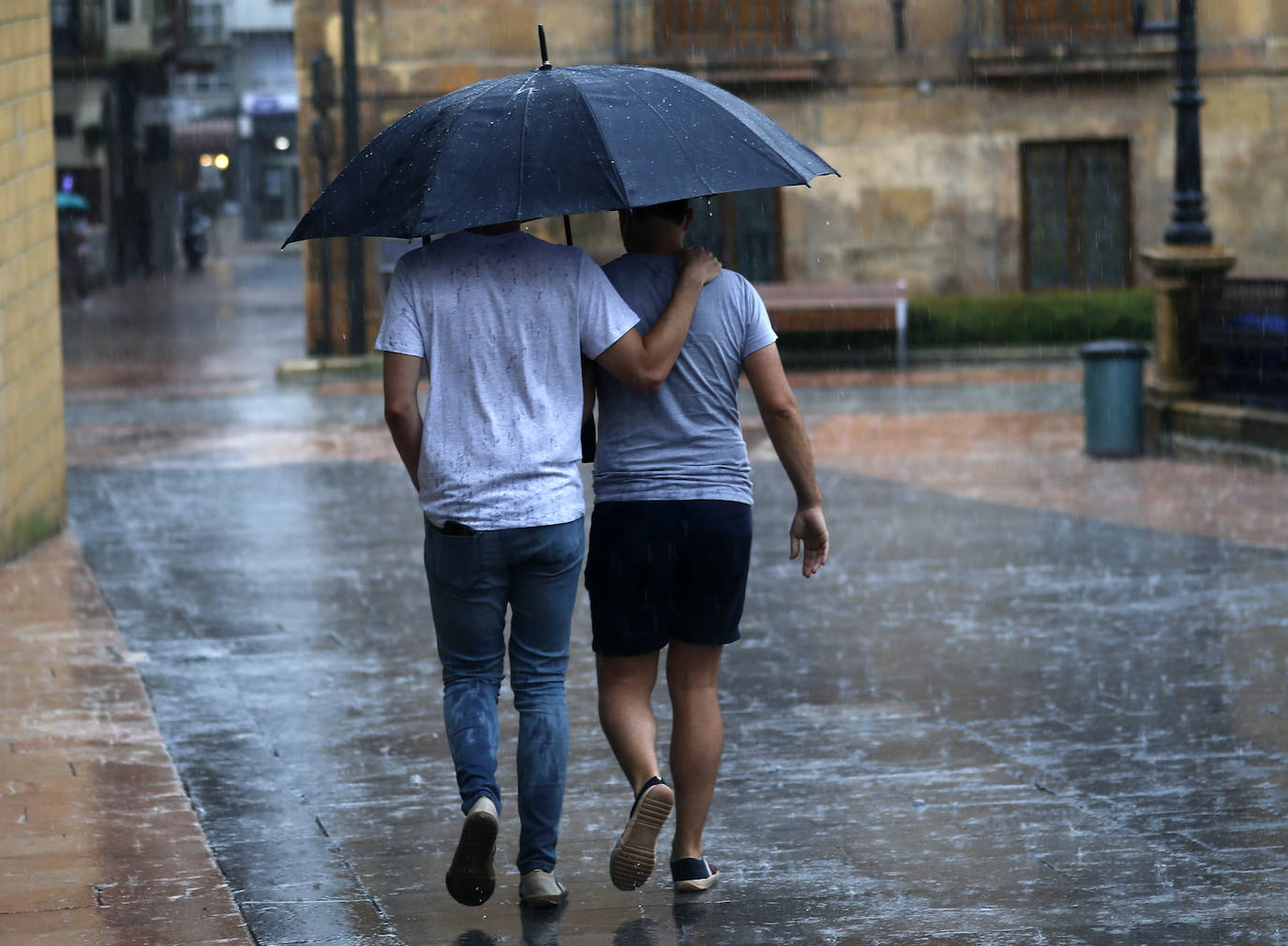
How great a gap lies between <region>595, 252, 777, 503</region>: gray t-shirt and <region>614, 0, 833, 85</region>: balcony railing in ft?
65.3

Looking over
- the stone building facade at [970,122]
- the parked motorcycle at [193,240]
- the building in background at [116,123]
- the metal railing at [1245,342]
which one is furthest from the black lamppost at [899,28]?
the parked motorcycle at [193,240]

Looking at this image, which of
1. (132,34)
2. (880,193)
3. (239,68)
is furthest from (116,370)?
(239,68)

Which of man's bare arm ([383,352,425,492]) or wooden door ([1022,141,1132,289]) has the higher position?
wooden door ([1022,141,1132,289])

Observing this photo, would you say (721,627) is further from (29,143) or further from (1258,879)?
(29,143)

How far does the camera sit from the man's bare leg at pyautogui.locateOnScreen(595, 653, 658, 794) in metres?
4.80

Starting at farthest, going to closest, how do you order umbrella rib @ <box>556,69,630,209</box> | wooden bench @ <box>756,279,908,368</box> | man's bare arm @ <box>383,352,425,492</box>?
1. wooden bench @ <box>756,279,908,368</box>
2. man's bare arm @ <box>383,352,425,492</box>
3. umbrella rib @ <box>556,69,630,209</box>

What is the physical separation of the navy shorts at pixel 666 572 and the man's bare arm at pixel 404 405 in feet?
1.44

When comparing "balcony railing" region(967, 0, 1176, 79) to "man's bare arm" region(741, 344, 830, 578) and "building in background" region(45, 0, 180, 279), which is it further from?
"building in background" region(45, 0, 180, 279)

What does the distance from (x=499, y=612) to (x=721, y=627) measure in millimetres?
527

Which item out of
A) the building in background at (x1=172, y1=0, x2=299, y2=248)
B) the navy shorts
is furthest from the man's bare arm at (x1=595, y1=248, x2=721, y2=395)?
the building in background at (x1=172, y1=0, x2=299, y2=248)

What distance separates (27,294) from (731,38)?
49.8 feet

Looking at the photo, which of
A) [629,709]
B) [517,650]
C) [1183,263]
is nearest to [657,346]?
[517,650]

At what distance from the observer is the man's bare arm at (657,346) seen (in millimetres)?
4586

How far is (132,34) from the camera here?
144 feet
